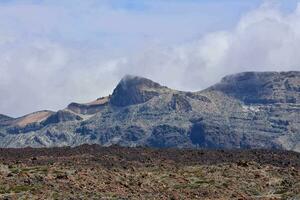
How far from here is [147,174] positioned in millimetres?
119312

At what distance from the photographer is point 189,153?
13888 centimetres

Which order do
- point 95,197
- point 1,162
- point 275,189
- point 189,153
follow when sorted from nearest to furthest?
point 95,197
point 275,189
point 1,162
point 189,153

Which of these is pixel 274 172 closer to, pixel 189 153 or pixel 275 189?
pixel 275 189

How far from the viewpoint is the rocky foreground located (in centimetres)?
10781

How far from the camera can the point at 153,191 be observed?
109438mm

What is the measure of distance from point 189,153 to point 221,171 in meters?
17.8

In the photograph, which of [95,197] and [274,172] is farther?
[274,172]

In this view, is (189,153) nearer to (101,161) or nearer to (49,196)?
(101,161)

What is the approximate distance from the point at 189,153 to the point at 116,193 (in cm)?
3311

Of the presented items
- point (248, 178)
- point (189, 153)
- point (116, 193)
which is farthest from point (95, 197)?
point (189, 153)

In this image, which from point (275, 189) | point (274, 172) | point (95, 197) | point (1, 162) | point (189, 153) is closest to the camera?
point (95, 197)

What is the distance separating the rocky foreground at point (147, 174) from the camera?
108 metres

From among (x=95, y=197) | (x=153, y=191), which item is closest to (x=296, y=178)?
(x=153, y=191)

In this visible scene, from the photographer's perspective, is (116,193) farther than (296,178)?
No
